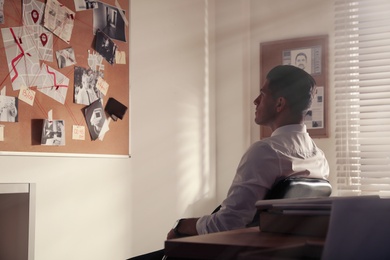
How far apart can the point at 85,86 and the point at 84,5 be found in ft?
1.39

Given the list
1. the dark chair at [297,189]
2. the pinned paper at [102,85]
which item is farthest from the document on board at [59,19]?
the dark chair at [297,189]

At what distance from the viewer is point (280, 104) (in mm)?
2410

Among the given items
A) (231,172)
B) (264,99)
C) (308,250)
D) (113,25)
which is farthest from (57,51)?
(308,250)

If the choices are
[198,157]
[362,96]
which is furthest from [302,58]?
[198,157]

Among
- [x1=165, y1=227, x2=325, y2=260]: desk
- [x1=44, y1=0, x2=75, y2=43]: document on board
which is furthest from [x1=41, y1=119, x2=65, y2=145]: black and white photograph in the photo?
[x1=165, y1=227, x2=325, y2=260]: desk

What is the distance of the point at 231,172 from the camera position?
3938 millimetres

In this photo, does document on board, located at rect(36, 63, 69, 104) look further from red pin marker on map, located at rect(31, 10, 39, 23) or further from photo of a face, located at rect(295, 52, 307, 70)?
photo of a face, located at rect(295, 52, 307, 70)

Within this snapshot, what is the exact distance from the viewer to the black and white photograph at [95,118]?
2.85 m

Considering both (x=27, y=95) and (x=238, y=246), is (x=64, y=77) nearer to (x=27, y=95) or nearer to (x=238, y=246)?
(x=27, y=95)

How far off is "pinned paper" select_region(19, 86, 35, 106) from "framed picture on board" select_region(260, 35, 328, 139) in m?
1.84

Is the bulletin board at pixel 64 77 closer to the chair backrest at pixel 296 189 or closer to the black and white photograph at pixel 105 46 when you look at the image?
the black and white photograph at pixel 105 46

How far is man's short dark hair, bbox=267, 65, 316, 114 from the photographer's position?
94.3 inches

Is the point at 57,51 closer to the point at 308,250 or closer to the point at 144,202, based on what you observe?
the point at 144,202

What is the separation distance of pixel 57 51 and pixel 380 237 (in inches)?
80.7
